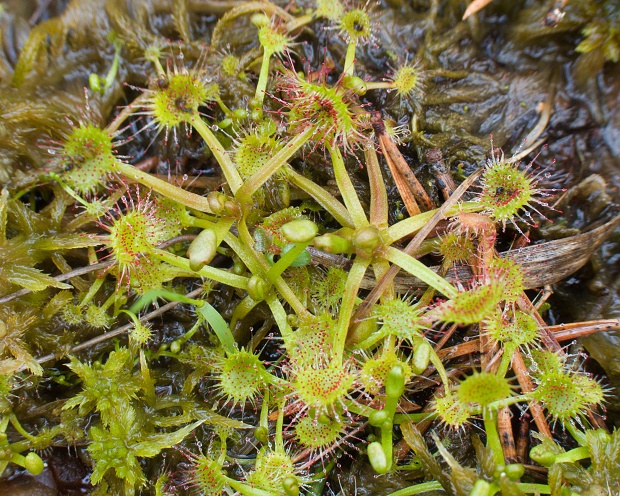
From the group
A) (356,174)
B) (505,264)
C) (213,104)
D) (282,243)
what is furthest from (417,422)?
(213,104)

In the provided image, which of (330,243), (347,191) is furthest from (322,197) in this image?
(330,243)

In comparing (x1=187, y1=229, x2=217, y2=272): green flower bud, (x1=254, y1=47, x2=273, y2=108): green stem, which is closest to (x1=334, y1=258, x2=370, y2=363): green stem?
(x1=187, y1=229, x2=217, y2=272): green flower bud

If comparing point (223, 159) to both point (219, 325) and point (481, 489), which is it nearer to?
point (219, 325)

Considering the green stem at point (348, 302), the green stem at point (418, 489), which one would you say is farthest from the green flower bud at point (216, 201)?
the green stem at point (418, 489)

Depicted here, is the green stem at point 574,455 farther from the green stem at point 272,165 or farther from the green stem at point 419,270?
the green stem at point 272,165

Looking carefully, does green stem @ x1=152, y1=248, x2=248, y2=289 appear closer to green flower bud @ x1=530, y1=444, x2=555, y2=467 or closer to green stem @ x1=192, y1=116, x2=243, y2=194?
green stem @ x1=192, y1=116, x2=243, y2=194

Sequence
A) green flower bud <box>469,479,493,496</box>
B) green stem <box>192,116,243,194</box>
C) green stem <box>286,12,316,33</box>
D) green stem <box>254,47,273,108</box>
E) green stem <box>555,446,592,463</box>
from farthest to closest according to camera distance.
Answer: green stem <box>286,12,316,33</box> < green stem <box>254,47,273,108</box> < green stem <box>192,116,243,194</box> < green stem <box>555,446,592,463</box> < green flower bud <box>469,479,493,496</box>
